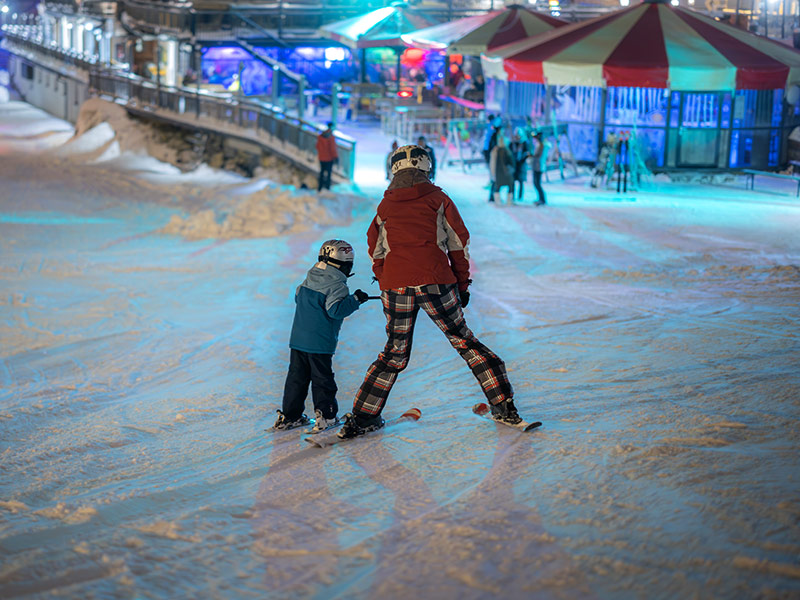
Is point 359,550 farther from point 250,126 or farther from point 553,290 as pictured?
point 250,126

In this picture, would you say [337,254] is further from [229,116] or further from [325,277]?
[229,116]

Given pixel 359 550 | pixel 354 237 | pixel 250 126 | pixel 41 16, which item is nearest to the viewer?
pixel 359 550

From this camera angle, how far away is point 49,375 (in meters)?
8.80

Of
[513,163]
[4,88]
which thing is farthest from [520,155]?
[4,88]

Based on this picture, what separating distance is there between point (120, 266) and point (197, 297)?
2367 mm

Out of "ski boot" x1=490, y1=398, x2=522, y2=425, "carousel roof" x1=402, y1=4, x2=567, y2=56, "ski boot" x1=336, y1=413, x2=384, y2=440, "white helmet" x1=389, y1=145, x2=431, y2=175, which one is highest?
"carousel roof" x1=402, y1=4, x2=567, y2=56

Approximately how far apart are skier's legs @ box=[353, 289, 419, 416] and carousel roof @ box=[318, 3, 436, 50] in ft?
80.1

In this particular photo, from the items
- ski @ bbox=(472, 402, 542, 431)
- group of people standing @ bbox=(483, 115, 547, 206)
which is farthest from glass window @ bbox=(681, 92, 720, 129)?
ski @ bbox=(472, 402, 542, 431)

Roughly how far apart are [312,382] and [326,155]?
1317 cm

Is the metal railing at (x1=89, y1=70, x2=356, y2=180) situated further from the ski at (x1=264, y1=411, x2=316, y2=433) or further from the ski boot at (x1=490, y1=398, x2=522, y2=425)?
the ski boot at (x1=490, y1=398, x2=522, y2=425)

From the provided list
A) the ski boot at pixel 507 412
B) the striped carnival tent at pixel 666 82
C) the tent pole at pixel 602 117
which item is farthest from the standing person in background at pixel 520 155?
the ski boot at pixel 507 412

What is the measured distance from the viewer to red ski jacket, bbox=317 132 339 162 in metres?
18.6

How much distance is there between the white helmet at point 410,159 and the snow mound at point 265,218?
996cm

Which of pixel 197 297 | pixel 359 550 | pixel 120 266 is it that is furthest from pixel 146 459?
pixel 120 266
